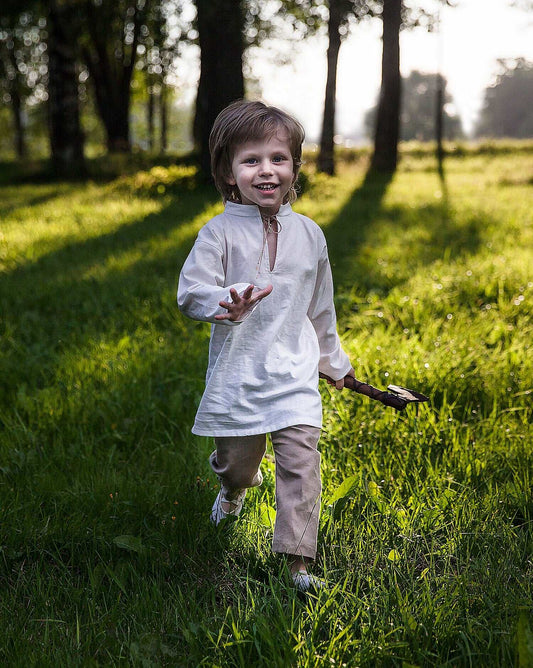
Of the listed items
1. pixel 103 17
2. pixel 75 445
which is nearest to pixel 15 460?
pixel 75 445

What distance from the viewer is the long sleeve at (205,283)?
218cm

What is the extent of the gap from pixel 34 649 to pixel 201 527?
824 mm

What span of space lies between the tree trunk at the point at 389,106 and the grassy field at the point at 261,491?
13.8m

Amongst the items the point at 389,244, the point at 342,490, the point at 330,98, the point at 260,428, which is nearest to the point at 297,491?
the point at 260,428

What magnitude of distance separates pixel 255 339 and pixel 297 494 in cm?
55

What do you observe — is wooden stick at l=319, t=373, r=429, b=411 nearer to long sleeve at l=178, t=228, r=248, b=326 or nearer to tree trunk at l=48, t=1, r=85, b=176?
long sleeve at l=178, t=228, r=248, b=326

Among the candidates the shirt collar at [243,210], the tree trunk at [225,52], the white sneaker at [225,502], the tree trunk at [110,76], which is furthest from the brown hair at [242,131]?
the tree trunk at [110,76]

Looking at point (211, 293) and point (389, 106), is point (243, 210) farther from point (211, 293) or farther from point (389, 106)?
point (389, 106)

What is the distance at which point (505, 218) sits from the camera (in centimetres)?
912

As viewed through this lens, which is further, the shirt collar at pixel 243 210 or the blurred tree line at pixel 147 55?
the blurred tree line at pixel 147 55

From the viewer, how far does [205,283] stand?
231cm

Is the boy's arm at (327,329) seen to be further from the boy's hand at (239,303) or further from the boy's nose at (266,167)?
the boy's hand at (239,303)

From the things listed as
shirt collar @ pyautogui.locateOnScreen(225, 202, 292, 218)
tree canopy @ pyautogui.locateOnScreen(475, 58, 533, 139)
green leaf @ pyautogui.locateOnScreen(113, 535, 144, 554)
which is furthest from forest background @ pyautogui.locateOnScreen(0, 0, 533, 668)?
tree canopy @ pyautogui.locateOnScreen(475, 58, 533, 139)

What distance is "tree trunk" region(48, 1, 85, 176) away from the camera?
16.2m
